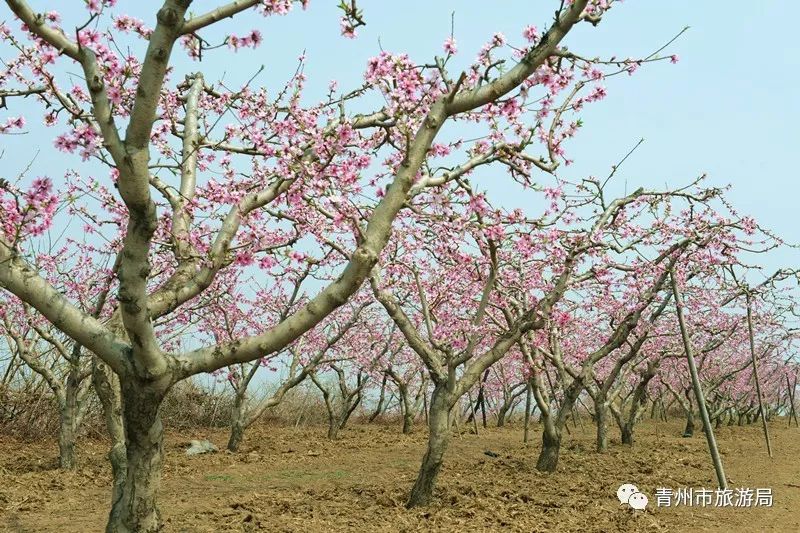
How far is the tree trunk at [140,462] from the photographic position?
195 inches

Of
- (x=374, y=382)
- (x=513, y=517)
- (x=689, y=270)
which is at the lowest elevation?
(x=513, y=517)

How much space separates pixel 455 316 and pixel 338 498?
4092 mm

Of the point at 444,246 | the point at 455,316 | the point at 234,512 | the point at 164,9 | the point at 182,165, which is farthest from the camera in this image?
the point at 455,316

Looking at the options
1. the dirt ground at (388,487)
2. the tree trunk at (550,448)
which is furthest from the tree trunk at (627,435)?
the tree trunk at (550,448)

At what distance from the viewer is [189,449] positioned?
14234 millimetres

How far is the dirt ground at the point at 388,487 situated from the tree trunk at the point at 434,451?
194 millimetres

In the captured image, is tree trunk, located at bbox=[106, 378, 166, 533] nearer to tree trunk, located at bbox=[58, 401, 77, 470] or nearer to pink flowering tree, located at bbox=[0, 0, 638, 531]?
pink flowering tree, located at bbox=[0, 0, 638, 531]

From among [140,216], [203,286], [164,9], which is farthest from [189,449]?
[164,9]

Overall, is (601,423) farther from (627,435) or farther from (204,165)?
(204,165)

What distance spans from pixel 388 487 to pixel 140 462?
5.14 m

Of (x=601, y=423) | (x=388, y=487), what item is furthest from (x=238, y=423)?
(x=601, y=423)

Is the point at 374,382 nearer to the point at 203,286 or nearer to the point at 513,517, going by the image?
the point at 513,517

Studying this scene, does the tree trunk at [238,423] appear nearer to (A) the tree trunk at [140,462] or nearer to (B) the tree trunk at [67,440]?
(B) the tree trunk at [67,440]

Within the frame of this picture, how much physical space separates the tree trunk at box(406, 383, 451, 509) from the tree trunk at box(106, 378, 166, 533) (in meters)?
3.67
